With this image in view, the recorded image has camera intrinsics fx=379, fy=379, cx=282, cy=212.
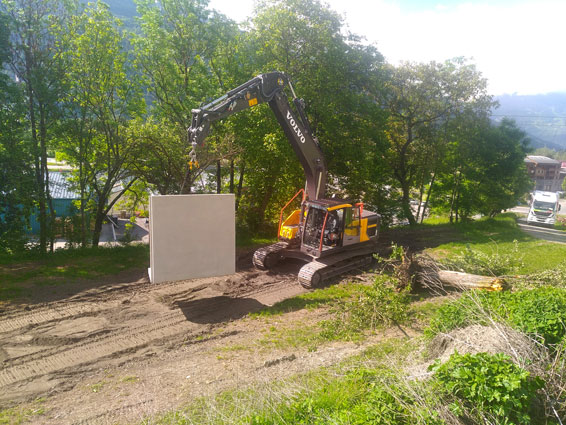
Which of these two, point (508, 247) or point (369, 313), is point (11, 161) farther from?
point (508, 247)

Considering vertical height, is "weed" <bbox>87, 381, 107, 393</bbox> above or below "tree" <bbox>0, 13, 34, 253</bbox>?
below

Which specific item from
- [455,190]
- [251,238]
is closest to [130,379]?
[251,238]

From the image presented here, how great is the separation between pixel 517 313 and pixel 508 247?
34.5ft

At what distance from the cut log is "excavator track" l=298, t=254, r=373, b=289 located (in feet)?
8.69

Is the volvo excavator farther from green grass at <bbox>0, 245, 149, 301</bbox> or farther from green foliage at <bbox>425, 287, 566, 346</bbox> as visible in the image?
green foliage at <bbox>425, 287, 566, 346</bbox>

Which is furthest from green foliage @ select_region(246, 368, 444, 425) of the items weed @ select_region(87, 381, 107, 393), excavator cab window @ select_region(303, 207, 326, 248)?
excavator cab window @ select_region(303, 207, 326, 248)

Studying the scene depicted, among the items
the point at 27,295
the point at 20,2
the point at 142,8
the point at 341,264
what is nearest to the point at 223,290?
the point at 341,264

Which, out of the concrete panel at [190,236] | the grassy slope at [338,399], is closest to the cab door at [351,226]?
the concrete panel at [190,236]

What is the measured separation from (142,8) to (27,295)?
11464mm

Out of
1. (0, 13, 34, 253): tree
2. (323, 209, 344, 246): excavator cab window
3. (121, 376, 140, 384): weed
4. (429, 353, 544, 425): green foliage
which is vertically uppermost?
(0, 13, 34, 253): tree

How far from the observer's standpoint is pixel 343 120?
611 inches

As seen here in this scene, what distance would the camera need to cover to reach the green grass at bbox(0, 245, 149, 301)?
9.71m

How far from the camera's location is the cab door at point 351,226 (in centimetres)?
1120

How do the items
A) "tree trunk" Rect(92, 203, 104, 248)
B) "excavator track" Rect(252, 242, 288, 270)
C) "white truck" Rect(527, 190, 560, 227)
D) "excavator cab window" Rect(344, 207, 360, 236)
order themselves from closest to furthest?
1. "excavator cab window" Rect(344, 207, 360, 236)
2. "excavator track" Rect(252, 242, 288, 270)
3. "tree trunk" Rect(92, 203, 104, 248)
4. "white truck" Rect(527, 190, 560, 227)
